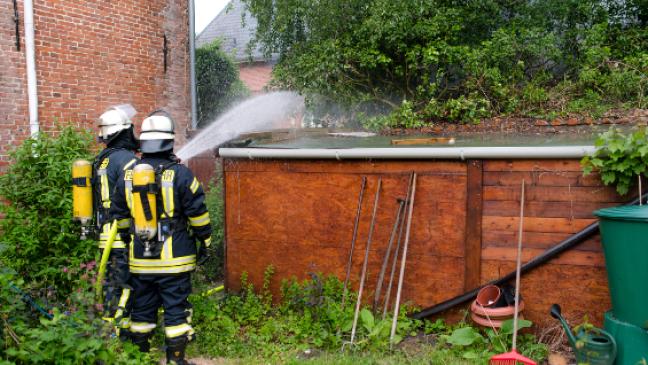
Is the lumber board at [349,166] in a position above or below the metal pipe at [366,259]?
above

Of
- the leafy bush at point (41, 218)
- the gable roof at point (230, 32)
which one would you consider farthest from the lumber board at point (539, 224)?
the gable roof at point (230, 32)

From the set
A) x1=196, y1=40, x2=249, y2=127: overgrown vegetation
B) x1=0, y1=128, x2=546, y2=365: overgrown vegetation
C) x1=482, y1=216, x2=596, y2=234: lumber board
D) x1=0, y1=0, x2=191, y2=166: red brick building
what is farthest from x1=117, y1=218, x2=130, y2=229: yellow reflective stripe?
x1=196, y1=40, x2=249, y2=127: overgrown vegetation

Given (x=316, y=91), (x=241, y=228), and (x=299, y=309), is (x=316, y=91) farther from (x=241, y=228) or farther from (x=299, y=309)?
(x=299, y=309)

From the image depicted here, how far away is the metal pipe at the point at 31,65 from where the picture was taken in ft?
23.9

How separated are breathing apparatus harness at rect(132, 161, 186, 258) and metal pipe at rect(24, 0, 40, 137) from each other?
4337 mm

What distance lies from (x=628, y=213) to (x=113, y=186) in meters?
4.25

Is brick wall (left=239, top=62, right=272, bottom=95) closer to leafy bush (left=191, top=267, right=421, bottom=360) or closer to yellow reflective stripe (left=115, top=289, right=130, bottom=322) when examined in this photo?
leafy bush (left=191, top=267, right=421, bottom=360)

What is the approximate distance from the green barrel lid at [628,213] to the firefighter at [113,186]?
12.3ft

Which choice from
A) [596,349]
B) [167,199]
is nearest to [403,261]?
[596,349]

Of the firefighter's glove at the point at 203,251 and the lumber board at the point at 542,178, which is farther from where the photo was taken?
the firefighter's glove at the point at 203,251

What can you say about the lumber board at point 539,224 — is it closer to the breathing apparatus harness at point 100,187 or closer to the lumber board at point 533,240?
the lumber board at point 533,240

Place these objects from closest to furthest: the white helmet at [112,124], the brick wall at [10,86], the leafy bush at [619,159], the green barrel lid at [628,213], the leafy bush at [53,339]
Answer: the leafy bush at [53,339], the green barrel lid at [628,213], the leafy bush at [619,159], the white helmet at [112,124], the brick wall at [10,86]

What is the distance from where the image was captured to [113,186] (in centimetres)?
465

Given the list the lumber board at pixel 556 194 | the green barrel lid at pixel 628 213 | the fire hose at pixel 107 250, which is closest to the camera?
the green barrel lid at pixel 628 213
